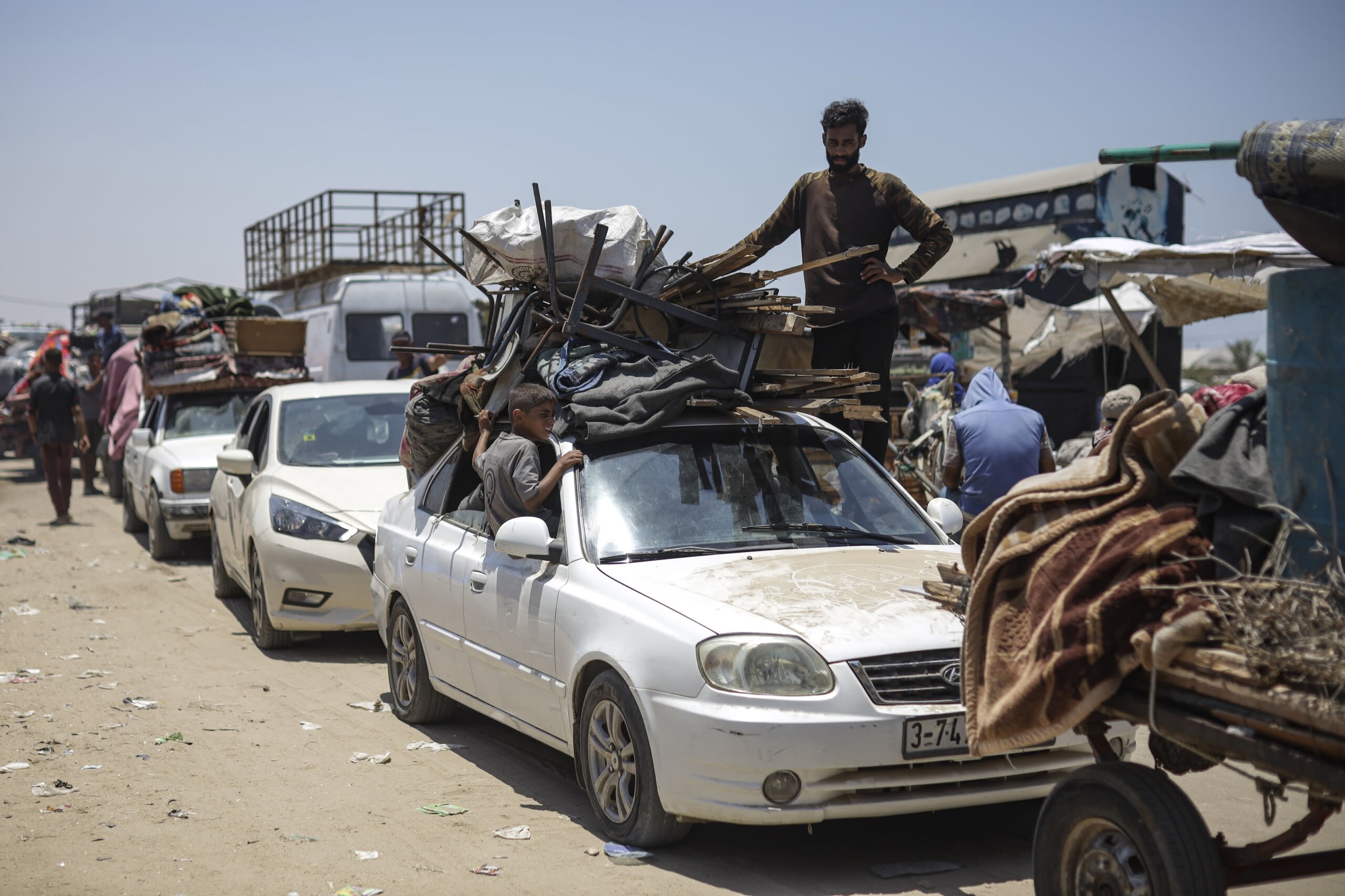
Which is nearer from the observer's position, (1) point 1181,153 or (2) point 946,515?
(1) point 1181,153

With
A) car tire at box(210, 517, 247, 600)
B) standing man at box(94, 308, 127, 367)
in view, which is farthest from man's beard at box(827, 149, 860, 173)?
standing man at box(94, 308, 127, 367)

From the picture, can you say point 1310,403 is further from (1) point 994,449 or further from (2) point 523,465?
(1) point 994,449

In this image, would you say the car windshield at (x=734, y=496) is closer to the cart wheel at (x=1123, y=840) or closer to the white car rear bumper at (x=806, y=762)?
the white car rear bumper at (x=806, y=762)

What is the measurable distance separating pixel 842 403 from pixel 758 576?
1534mm

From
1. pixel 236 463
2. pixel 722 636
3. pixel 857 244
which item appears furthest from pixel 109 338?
pixel 722 636

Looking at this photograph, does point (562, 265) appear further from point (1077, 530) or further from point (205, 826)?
point (1077, 530)

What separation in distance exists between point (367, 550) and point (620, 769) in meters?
4.43

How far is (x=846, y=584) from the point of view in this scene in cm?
493

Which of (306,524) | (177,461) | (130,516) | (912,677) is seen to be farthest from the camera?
(130,516)

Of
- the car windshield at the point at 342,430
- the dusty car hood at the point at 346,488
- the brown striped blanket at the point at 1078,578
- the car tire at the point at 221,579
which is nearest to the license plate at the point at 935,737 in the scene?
the brown striped blanket at the point at 1078,578

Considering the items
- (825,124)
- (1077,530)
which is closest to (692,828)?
(1077,530)

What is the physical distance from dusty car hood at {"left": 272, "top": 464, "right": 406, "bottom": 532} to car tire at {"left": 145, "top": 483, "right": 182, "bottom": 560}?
4389 mm

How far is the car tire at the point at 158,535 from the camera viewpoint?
13.4 metres

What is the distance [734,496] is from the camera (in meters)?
5.63
